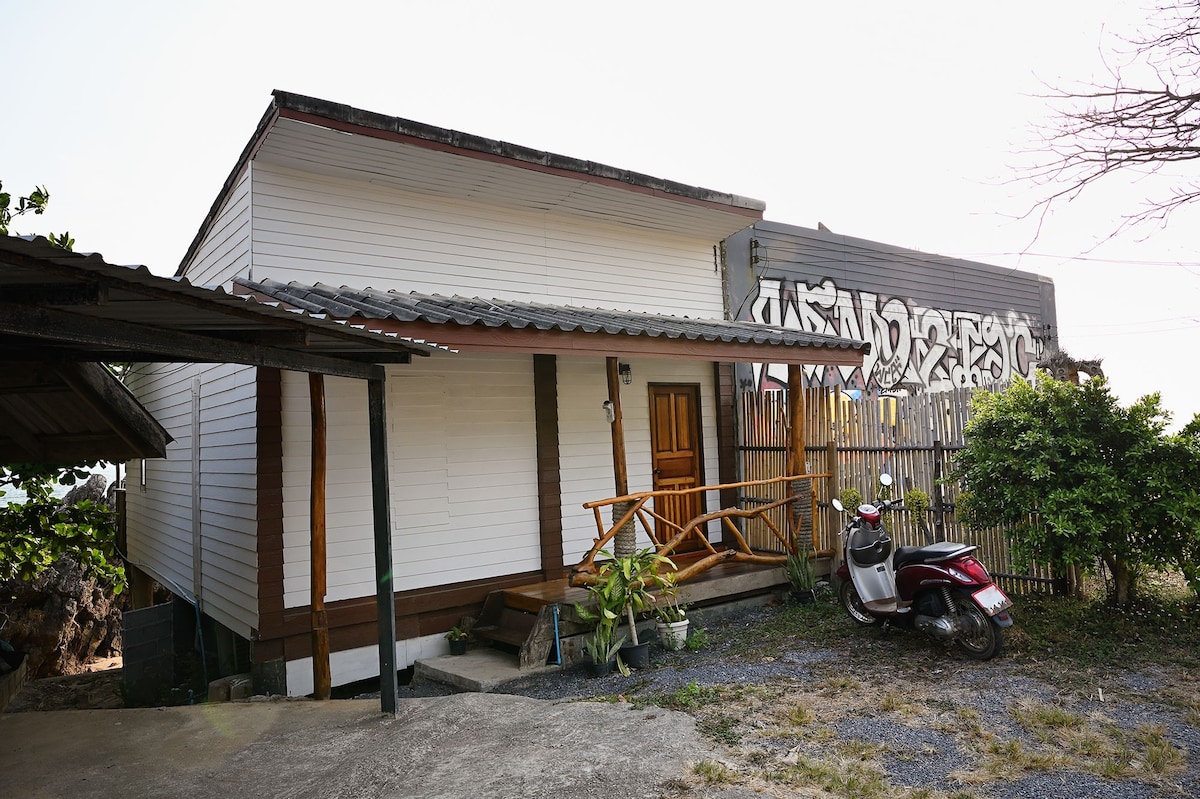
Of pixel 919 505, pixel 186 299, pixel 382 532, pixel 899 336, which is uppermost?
pixel 899 336

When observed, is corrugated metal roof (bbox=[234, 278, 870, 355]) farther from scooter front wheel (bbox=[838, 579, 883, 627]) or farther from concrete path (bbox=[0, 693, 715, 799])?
concrete path (bbox=[0, 693, 715, 799])

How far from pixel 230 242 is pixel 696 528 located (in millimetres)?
5918

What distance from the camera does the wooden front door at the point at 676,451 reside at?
973cm

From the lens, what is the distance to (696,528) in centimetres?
916

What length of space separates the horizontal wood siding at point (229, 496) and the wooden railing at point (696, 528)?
9.96 feet

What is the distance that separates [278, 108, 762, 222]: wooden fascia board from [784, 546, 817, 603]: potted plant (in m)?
4.36

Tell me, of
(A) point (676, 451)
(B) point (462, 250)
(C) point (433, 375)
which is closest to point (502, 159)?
(B) point (462, 250)

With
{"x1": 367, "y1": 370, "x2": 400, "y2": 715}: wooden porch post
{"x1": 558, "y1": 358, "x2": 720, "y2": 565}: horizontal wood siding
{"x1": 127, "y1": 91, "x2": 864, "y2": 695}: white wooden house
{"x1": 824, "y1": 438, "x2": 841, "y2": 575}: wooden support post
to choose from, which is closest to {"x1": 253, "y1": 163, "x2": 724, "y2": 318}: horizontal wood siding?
{"x1": 127, "y1": 91, "x2": 864, "y2": 695}: white wooden house

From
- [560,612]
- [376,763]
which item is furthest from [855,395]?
[376,763]

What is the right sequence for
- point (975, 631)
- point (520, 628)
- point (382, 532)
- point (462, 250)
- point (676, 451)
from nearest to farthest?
1. point (382, 532)
2. point (975, 631)
3. point (520, 628)
4. point (462, 250)
5. point (676, 451)

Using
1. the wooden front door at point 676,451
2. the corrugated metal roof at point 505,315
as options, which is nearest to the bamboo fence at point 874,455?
the wooden front door at point 676,451

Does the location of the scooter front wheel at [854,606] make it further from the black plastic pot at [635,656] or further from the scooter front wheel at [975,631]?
the black plastic pot at [635,656]

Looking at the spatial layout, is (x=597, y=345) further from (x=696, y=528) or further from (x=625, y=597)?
(x=696, y=528)

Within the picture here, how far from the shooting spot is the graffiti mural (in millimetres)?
11586
